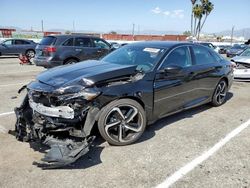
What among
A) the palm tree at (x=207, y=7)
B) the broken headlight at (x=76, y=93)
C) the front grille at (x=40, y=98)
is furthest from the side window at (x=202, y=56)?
the palm tree at (x=207, y=7)

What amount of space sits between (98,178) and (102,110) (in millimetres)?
965

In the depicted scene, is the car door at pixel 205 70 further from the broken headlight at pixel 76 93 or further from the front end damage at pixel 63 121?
the front end damage at pixel 63 121

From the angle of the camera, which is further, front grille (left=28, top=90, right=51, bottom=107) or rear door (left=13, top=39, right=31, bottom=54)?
rear door (left=13, top=39, right=31, bottom=54)

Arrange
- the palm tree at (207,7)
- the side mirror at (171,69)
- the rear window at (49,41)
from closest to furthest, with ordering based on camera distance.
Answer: the side mirror at (171,69)
the rear window at (49,41)
the palm tree at (207,7)

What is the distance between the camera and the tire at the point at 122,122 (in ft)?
13.1

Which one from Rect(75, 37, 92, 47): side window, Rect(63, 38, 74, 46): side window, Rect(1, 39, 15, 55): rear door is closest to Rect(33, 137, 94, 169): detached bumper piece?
Rect(63, 38, 74, 46): side window

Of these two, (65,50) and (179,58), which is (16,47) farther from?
(179,58)

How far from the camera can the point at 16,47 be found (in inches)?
828

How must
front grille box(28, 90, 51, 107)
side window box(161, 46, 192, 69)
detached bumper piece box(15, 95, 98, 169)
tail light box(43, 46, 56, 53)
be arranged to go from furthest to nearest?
tail light box(43, 46, 56, 53) → side window box(161, 46, 192, 69) → front grille box(28, 90, 51, 107) → detached bumper piece box(15, 95, 98, 169)

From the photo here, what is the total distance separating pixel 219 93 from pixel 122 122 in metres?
3.40

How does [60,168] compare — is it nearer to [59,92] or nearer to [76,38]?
[59,92]

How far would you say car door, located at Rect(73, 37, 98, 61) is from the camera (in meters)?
12.1

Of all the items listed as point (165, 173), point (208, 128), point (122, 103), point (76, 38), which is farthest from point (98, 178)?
point (76, 38)

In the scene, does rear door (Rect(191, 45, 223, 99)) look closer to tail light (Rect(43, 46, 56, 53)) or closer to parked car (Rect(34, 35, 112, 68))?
parked car (Rect(34, 35, 112, 68))
